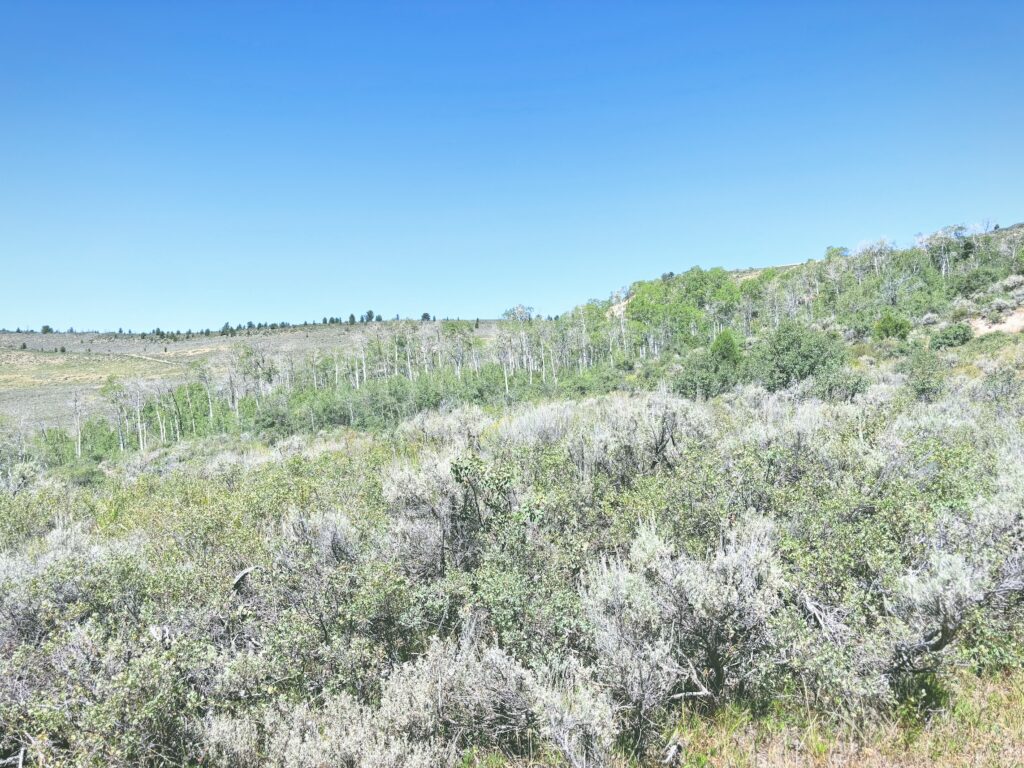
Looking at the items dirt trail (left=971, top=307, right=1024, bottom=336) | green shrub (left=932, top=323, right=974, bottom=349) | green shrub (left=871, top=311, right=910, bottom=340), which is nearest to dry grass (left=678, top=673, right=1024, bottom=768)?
green shrub (left=932, top=323, right=974, bottom=349)

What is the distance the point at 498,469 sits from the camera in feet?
30.9

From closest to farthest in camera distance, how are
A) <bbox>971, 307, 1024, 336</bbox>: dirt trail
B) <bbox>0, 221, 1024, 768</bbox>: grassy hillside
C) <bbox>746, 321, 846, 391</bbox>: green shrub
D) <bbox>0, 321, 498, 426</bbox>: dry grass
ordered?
<bbox>0, 221, 1024, 768</bbox>: grassy hillside → <bbox>746, 321, 846, 391</bbox>: green shrub → <bbox>971, 307, 1024, 336</bbox>: dirt trail → <bbox>0, 321, 498, 426</bbox>: dry grass

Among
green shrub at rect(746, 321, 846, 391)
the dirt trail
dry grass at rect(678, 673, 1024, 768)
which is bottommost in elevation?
dry grass at rect(678, 673, 1024, 768)

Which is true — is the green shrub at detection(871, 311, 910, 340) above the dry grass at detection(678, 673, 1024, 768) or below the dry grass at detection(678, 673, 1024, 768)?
above

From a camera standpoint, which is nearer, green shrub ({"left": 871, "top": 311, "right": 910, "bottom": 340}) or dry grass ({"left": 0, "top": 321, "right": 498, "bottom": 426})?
green shrub ({"left": 871, "top": 311, "right": 910, "bottom": 340})

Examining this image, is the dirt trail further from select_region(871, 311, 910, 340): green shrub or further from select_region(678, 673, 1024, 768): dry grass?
select_region(678, 673, 1024, 768): dry grass

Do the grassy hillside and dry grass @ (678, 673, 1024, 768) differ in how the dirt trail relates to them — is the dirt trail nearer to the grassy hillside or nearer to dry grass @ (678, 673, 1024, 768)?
the grassy hillside

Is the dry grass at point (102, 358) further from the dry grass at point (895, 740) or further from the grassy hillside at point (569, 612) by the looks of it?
the dry grass at point (895, 740)

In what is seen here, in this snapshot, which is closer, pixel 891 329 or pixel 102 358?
pixel 891 329

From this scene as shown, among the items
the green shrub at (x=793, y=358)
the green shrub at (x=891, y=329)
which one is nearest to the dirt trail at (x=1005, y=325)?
the green shrub at (x=891, y=329)

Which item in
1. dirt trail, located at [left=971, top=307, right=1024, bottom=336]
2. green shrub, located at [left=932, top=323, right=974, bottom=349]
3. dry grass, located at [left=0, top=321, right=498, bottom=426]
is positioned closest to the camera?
green shrub, located at [left=932, top=323, right=974, bottom=349]

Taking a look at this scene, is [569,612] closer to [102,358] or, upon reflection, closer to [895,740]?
[895,740]

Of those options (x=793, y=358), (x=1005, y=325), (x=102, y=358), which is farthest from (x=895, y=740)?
(x=102, y=358)

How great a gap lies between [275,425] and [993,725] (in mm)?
66329
